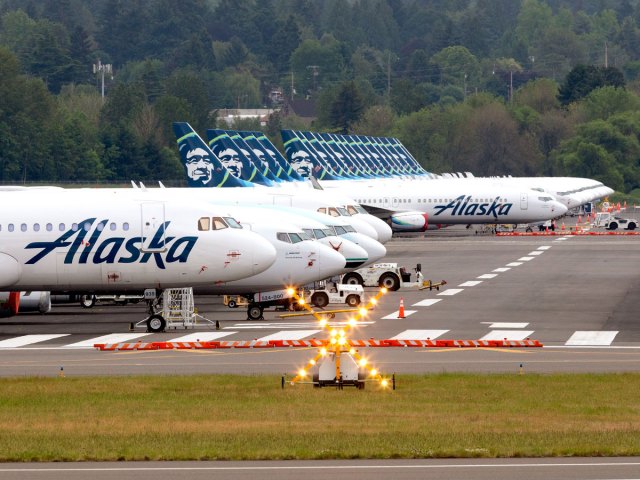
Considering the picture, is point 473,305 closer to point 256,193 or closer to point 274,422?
point 256,193

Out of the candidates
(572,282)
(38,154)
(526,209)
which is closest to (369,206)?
(526,209)

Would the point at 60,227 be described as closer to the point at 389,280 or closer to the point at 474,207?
the point at 389,280

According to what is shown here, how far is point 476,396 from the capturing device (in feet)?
107

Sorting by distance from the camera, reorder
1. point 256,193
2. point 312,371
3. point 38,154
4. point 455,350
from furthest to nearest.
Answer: point 38,154 → point 256,193 → point 455,350 → point 312,371

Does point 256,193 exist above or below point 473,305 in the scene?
above

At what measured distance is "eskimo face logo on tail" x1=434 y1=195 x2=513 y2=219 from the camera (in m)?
115

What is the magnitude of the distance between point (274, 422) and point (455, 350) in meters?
13.7

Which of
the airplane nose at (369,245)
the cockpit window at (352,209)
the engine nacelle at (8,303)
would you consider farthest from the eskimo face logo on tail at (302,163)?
the engine nacelle at (8,303)

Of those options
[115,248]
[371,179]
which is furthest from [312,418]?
[371,179]

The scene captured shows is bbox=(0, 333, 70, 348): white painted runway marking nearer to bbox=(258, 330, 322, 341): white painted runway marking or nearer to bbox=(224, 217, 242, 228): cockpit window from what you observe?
bbox=(224, 217, 242, 228): cockpit window

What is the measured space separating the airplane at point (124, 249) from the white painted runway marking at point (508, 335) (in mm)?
7035

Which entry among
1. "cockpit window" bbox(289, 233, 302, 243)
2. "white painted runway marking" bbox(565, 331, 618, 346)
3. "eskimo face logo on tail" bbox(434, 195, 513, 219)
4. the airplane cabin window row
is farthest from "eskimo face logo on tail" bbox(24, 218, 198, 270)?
"eskimo face logo on tail" bbox(434, 195, 513, 219)

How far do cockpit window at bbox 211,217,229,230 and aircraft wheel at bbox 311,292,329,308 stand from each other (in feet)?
23.6

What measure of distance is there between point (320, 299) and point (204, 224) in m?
7.66
